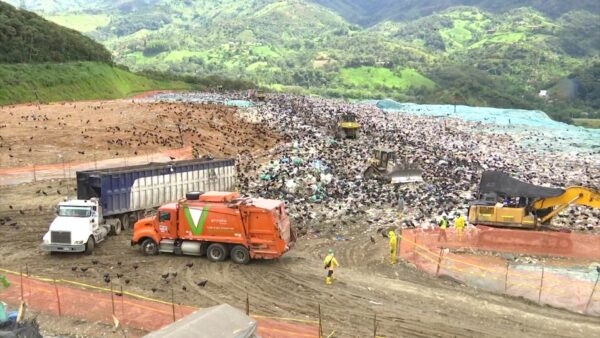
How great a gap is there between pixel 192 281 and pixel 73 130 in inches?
901

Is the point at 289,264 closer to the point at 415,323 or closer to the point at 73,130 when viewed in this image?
the point at 415,323

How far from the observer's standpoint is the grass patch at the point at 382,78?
344ft

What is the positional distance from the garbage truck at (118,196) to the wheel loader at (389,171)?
22.2 feet

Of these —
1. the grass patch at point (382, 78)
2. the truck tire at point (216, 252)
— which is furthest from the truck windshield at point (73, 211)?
the grass patch at point (382, 78)

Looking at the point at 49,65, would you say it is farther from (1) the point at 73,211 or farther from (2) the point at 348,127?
(1) the point at 73,211

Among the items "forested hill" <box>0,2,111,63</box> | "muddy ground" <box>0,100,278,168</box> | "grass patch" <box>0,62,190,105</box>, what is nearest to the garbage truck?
"muddy ground" <box>0,100,278,168</box>

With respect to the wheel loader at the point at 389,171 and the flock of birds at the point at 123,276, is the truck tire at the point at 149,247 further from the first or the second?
the wheel loader at the point at 389,171

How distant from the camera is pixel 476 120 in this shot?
53438 millimetres

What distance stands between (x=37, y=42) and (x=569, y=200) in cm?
5433

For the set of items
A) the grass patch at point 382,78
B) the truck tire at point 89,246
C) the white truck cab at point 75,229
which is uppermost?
the grass patch at point 382,78

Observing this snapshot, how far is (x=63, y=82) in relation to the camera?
51438 mm

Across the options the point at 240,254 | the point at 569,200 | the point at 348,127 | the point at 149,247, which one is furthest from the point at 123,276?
the point at 348,127

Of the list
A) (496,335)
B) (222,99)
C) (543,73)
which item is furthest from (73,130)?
(543,73)

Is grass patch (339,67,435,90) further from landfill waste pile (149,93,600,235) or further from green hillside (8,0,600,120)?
landfill waste pile (149,93,600,235)
